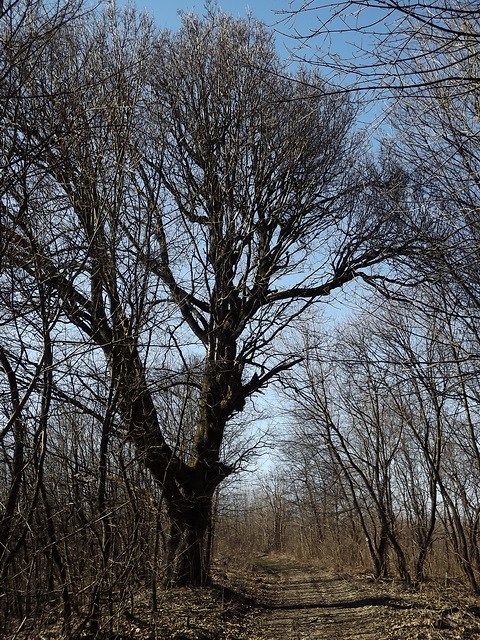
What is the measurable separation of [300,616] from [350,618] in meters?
0.97

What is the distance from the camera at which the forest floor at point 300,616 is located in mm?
7004

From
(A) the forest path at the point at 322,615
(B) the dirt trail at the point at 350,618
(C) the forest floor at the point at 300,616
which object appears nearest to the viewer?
(C) the forest floor at the point at 300,616

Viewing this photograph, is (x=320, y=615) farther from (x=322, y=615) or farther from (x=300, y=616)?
(x=300, y=616)

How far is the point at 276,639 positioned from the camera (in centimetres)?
766

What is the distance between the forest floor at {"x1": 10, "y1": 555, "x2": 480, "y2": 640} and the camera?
23.0ft

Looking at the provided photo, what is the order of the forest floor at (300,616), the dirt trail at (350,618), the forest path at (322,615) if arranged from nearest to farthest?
the forest floor at (300,616), the dirt trail at (350,618), the forest path at (322,615)

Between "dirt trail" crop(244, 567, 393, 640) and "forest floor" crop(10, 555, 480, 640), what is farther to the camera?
"dirt trail" crop(244, 567, 393, 640)

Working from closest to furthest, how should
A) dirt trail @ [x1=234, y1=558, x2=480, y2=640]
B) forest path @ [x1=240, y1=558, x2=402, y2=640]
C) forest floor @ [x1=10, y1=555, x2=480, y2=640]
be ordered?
forest floor @ [x1=10, y1=555, x2=480, y2=640] < dirt trail @ [x1=234, y1=558, x2=480, y2=640] < forest path @ [x1=240, y1=558, x2=402, y2=640]

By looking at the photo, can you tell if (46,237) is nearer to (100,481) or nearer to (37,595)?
(100,481)

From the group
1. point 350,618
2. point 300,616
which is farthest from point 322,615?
point 350,618

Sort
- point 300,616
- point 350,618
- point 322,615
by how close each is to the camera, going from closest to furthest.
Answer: point 350,618 < point 322,615 < point 300,616

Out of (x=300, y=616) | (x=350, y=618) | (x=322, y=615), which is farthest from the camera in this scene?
(x=300, y=616)

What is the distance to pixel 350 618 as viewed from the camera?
8.98m

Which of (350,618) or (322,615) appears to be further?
(322,615)
